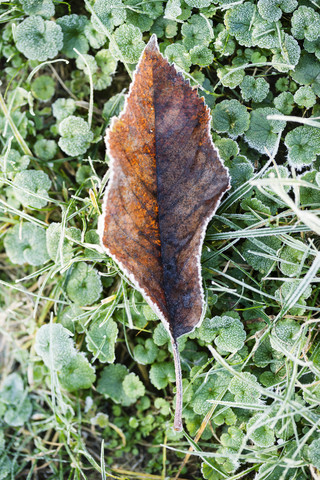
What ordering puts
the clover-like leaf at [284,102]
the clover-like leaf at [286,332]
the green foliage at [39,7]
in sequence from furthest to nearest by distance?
1. the green foliage at [39,7]
2. the clover-like leaf at [284,102]
3. the clover-like leaf at [286,332]

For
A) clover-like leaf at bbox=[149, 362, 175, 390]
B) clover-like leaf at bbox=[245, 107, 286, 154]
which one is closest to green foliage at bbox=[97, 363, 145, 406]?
clover-like leaf at bbox=[149, 362, 175, 390]

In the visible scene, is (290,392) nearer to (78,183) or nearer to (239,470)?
(239,470)

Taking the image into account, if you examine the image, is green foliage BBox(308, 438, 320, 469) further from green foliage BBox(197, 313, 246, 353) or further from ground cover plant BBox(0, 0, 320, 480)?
green foliage BBox(197, 313, 246, 353)

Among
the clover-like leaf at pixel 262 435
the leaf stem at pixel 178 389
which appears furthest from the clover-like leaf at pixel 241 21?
the clover-like leaf at pixel 262 435

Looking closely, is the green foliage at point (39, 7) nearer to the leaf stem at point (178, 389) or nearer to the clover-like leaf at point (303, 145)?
the clover-like leaf at point (303, 145)

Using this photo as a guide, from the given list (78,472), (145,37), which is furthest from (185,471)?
(145,37)

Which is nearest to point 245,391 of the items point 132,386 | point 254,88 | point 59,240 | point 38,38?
point 132,386

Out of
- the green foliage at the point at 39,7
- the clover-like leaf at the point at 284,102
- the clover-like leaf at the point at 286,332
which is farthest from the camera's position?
the green foliage at the point at 39,7
